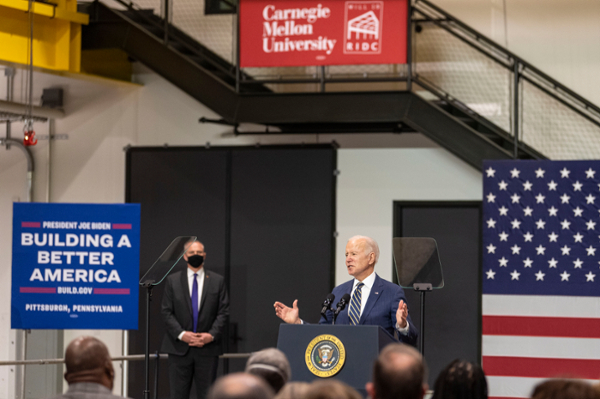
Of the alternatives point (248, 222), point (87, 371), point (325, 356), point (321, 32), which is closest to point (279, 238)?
point (248, 222)

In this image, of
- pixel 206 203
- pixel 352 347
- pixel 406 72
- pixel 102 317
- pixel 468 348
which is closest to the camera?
pixel 352 347

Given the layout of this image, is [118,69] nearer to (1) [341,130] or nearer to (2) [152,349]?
(1) [341,130]

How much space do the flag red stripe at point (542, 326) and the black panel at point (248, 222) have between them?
1.72m

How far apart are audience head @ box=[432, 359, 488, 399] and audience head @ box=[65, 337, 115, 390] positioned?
1132 millimetres

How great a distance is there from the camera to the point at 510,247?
20.2 feet

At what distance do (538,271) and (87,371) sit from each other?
15.2ft

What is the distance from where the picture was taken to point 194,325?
19.6ft

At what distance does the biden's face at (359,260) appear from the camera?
14.1 ft

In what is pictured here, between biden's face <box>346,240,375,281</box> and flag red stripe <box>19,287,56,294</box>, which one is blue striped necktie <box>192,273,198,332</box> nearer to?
flag red stripe <box>19,287,56,294</box>

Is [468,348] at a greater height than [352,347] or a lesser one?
lesser

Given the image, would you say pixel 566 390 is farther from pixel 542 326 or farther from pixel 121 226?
pixel 121 226

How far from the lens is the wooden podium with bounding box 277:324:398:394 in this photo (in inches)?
130

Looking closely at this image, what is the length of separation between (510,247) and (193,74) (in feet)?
11.1

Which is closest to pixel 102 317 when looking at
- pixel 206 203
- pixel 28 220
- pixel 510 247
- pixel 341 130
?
pixel 28 220
